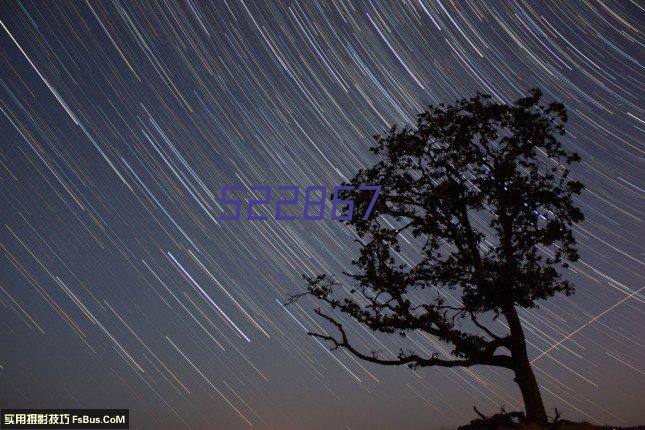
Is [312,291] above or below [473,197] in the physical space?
below

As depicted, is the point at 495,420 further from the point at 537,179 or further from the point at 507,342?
the point at 537,179

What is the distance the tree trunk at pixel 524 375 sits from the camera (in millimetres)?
11938

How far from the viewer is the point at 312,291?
43.3ft

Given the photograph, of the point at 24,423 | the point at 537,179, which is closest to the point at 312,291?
the point at 537,179

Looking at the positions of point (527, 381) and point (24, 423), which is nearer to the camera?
point (527, 381)

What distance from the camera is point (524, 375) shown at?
12.3 m

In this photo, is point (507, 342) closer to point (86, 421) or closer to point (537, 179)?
point (537, 179)

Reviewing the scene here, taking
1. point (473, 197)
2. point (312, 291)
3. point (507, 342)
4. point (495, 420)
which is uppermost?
point (473, 197)

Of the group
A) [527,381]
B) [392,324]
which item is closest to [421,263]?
[392,324]

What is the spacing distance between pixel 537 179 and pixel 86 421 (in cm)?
1514

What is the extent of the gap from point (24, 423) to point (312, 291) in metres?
11.5

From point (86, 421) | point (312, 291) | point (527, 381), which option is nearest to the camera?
point (527, 381)

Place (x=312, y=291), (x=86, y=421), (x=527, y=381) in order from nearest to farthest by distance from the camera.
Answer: (x=527, y=381), (x=312, y=291), (x=86, y=421)

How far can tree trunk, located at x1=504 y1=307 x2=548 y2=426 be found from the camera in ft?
39.2
